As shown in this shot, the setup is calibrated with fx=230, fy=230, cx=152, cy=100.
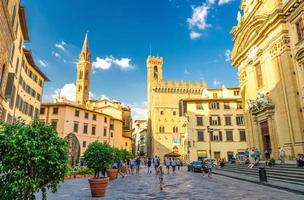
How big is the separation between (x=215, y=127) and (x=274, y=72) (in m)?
23.8

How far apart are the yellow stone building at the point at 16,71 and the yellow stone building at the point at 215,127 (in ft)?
84.7

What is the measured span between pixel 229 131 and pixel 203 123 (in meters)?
4.99

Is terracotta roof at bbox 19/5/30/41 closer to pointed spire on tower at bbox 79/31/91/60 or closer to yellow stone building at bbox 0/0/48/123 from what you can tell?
yellow stone building at bbox 0/0/48/123

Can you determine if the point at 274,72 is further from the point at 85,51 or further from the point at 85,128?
the point at 85,51

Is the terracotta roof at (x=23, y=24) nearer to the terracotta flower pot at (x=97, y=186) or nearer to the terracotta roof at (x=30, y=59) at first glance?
the terracotta roof at (x=30, y=59)

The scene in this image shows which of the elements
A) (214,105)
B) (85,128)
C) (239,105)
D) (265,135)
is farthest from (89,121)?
(265,135)

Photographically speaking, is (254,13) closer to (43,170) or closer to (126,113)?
(43,170)

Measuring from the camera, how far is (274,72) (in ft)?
69.1

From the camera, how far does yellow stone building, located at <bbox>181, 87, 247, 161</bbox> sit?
42.7m

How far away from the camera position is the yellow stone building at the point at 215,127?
140ft

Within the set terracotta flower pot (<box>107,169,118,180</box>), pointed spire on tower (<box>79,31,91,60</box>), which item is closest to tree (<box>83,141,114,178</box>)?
terracotta flower pot (<box>107,169,118,180</box>)

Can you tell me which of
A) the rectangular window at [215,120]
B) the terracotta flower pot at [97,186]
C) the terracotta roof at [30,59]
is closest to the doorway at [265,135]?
the terracotta flower pot at [97,186]

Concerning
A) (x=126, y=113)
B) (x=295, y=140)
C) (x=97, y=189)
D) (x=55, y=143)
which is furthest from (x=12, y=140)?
(x=126, y=113)

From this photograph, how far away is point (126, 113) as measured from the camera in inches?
2908
